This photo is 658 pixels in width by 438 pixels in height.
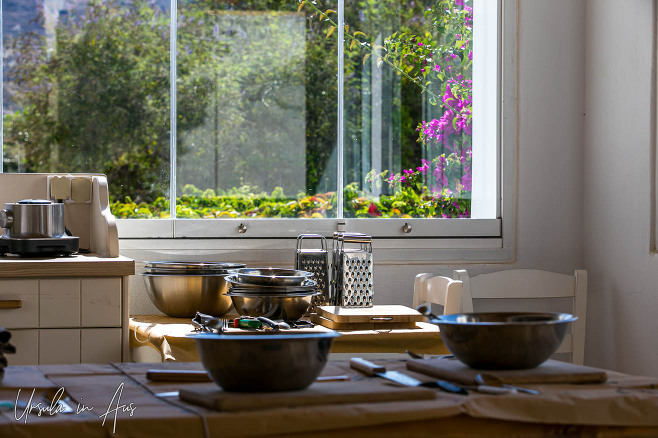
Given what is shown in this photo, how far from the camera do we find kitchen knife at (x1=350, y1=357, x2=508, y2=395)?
47.7 inches

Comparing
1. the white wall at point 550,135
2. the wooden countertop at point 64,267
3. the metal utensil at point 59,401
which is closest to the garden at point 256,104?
the white wall at point 550,135

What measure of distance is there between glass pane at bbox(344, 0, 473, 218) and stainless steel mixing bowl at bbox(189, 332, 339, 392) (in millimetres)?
2288

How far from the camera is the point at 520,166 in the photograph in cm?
342

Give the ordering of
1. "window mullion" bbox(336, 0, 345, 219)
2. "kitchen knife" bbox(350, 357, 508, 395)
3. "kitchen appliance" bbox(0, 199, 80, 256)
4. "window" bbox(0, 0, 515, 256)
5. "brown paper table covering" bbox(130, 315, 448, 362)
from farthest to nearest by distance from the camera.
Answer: "window mullion" bbox(336, 0, 345, 219) < "window" bbox(0, 0, 515, 256) < "kitchen appliance" bbox(0, 199, 80, 256) < "brown paper table covering" bbox(130, 315, 448, 362) < "kitchen knife" bbox(350, 357, 508, 395)

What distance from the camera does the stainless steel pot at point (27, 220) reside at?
2654mm

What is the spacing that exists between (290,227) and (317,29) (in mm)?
859

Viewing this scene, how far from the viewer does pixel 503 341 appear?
130cm

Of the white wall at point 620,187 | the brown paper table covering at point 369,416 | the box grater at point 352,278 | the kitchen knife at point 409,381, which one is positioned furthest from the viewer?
the white wall at point 620,187

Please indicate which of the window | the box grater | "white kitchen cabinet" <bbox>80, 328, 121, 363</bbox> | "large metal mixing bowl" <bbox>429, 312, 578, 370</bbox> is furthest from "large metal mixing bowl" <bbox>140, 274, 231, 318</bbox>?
"large metal mixing bowl" <bbox>429, 312, 578, 370</bbox>

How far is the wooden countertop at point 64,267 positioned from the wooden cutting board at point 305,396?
1397 mm

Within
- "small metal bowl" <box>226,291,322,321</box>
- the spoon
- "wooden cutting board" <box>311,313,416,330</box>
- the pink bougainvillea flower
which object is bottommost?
"wooden cutting board" <box>311,313,416,330</box>

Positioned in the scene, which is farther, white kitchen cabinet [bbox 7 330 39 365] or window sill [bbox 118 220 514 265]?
window sill [bbox 118 220 514 265]

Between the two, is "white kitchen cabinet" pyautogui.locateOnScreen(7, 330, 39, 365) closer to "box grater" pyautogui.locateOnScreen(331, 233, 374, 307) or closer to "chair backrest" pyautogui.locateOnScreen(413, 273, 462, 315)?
"box grater" pyautogui.locateOnScreen(331, 233, 374, 307)

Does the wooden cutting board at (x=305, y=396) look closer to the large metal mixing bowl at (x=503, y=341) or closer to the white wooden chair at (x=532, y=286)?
the large metal mixing bowl at (x=503, y=341)
